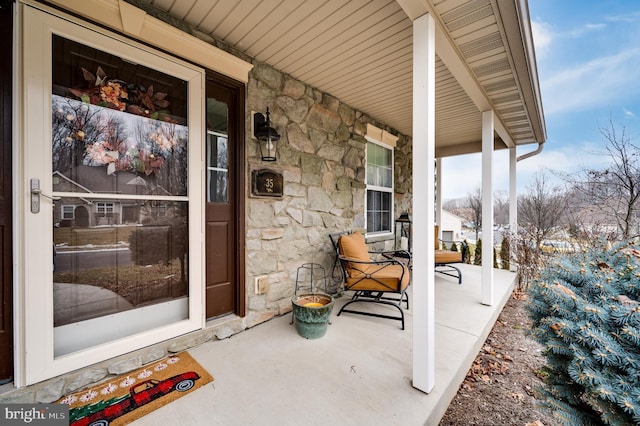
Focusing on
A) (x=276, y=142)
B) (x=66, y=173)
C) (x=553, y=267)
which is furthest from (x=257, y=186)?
(x=553, y=267)

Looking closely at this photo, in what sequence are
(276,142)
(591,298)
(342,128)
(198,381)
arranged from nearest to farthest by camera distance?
(591,298)
(198,381)
(276,142)
(342,128)

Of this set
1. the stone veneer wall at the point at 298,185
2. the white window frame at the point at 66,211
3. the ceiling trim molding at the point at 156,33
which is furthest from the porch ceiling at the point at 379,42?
the white window frame at the point at 66,211

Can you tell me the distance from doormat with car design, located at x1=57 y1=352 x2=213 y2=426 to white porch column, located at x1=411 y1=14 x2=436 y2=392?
141cm

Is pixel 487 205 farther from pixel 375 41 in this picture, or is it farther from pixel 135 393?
pixel 135 393

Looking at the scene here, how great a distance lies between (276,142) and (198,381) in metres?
2.04

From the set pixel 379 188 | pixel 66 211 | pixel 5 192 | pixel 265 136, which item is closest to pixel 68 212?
pixel 66 211

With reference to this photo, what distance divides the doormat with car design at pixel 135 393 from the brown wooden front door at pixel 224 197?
0.51 metres

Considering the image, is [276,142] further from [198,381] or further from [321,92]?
[198,381]

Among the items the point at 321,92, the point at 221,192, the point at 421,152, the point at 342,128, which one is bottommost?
the point at 221,192

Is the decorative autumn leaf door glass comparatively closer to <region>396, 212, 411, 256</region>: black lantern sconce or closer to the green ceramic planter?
the green ceramic planter

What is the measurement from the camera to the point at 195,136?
2.06m

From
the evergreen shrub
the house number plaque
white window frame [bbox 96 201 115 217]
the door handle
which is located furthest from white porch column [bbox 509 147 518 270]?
the door handle

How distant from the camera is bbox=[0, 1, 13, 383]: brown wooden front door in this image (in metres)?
1.39

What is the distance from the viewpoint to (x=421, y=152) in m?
1.56
